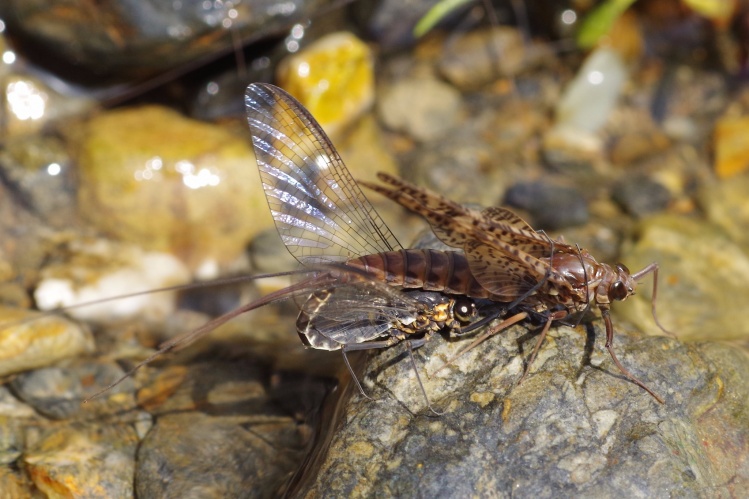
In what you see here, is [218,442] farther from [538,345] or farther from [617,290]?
[617,290]

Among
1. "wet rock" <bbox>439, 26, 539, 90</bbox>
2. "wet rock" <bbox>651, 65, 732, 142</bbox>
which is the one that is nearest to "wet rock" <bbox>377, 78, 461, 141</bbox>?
"wet rock" <bbox>439, 26, 539, 90</bbox>

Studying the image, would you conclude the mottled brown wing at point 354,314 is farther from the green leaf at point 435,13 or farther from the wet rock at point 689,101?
the wet rock at point 689,101

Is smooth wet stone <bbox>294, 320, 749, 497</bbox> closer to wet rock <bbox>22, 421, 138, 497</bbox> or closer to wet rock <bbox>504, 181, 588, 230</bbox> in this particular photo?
wet rock <bbox>22, 421, 138, 497</bbox>

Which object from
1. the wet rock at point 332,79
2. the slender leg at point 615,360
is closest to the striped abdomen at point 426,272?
the slender leg at point 615,360

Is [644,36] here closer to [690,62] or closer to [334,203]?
[690,62]

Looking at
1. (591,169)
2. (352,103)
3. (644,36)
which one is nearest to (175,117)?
(352,103)

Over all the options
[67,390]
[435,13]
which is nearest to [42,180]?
[67,390]
